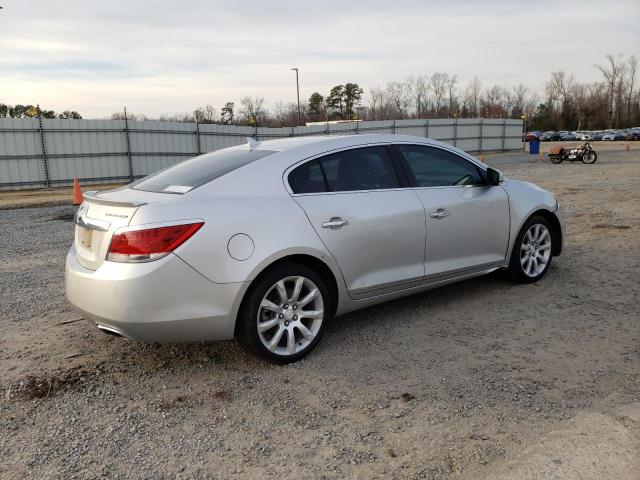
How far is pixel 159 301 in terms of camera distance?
329 centimetres

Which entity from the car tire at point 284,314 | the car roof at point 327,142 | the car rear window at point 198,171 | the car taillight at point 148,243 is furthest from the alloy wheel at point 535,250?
the car taillight at point 148,243

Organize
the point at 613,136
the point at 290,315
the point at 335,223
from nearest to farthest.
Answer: the point at 290,315 < the point at 335,223 < the point at 613,136

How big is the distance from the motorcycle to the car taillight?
25.9m

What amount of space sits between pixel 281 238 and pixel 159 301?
0.87 metres

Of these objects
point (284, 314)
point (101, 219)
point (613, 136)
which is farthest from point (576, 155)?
point (613, 136)

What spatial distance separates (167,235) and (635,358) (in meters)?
3.22

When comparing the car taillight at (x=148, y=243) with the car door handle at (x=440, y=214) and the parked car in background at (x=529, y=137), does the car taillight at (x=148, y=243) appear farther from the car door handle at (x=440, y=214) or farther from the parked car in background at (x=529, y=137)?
the parked car in background at (x=529, y=137)

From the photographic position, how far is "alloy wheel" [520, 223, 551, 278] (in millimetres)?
5422

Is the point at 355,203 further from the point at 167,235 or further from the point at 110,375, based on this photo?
the point at 110,375

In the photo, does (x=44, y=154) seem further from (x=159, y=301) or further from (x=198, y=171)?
(x=159, y=301)

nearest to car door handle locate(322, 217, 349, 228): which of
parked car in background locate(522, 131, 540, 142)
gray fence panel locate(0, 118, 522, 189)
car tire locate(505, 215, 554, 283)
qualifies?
car tire locate(505, 215, 554, 283)

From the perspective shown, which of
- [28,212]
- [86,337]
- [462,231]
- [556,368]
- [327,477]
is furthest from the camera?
[28,212]

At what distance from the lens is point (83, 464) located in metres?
2.71

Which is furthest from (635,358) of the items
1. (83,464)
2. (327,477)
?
(83,464)
